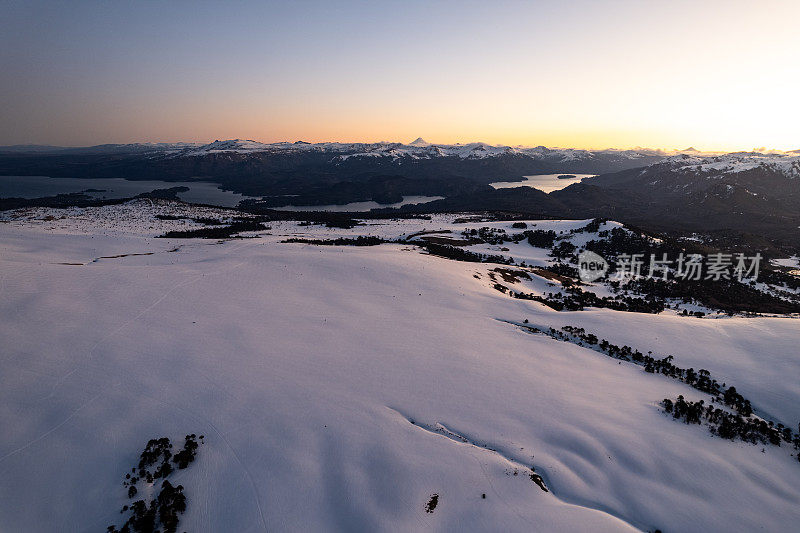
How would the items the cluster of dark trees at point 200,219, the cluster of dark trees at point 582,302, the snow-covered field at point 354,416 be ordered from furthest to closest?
the cluster of dark trees at point 200,219
the cluster of dark trees at point 582,302
the snow-covered field at point 354,416

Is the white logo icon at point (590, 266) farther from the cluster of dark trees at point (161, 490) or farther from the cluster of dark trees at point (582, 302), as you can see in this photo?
the cluster of dark trees at point (161, 490)

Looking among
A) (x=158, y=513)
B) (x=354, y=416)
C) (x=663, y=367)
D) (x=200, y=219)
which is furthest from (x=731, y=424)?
(x=200, y=219)

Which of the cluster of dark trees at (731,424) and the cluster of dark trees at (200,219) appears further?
the cluster of dark trees at (200,219)

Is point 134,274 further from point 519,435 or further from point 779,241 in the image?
point 779,241

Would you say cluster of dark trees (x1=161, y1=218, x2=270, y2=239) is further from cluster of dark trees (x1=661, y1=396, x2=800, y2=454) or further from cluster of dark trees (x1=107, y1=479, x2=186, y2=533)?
cluster of dark trees (x1=661, y1=396, x2=800, y2=454)

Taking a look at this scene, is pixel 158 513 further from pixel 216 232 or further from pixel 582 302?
pixel 216 232

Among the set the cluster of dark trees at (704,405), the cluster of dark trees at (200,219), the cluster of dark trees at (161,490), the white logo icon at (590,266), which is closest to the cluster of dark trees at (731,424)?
the cluster of dark trees at (704,405)

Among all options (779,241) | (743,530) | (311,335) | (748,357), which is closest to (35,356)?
(311,335)

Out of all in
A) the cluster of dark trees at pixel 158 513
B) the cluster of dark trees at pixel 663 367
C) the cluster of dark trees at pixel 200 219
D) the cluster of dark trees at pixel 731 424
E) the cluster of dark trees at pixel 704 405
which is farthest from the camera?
the cluster of dark trees at pixel 200 219
